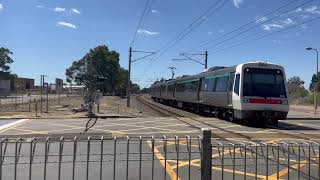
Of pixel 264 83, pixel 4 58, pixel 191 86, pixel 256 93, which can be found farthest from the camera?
pixel 4 58

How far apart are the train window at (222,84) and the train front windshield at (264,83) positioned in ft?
8.07

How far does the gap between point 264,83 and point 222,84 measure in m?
3.75

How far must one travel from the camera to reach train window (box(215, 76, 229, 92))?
2733 centimetres

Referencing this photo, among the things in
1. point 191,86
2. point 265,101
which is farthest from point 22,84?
point 265,101

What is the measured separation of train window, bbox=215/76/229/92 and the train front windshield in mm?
2459

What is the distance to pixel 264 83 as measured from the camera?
81.8ft

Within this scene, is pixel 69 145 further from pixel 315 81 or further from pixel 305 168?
pixel 315 81

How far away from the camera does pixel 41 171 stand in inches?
387

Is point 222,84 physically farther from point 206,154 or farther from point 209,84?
point 206,154

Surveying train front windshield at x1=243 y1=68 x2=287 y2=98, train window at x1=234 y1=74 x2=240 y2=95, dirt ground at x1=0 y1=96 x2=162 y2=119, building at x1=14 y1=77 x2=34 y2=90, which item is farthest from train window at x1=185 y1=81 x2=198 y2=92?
building at x1=14 y1=77 x2=34 y2=90

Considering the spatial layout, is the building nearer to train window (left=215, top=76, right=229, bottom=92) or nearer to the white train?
train window (left=215, top=76, right=229, bottom=92)

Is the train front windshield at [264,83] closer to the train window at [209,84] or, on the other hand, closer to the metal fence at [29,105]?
the train window at [209,84]

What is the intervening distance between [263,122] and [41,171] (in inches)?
702

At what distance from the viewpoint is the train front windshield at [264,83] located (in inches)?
971
